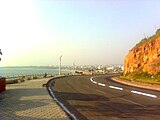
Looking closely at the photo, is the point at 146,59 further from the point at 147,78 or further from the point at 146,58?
the point at 147,78

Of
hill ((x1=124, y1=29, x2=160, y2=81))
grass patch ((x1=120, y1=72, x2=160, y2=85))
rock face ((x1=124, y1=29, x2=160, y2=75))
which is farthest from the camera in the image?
rock face ((x1=124, y1=29, x2=160, y2=75))

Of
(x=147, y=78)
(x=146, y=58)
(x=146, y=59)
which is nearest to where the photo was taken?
(x=147, y=78)

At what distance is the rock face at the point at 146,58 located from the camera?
43122 mm

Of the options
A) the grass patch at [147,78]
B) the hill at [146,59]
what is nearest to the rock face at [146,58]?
the hill at [146,59]

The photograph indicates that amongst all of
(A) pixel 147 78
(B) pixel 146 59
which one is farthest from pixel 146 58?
(A) pixel 147 78

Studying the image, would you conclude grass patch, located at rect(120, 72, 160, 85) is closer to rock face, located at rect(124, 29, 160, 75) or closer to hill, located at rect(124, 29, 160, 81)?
hill, located at rect(124, 29, 160, 81)

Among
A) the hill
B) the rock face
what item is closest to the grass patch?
the hill

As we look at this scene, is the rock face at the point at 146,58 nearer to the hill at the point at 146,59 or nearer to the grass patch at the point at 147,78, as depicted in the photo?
the hill at the point at 146,59

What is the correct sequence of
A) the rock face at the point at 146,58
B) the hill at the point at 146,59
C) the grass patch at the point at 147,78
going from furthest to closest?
the rock face at the point at 146,58, the hill at the point at 146,59, the grass patch at the point at 147,78

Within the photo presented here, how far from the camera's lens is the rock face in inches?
1698

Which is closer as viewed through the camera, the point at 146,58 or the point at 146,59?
the point at 146,59

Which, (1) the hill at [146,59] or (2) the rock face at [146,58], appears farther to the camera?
(2) the rock face at [146,58]

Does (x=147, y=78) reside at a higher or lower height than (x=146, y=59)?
lower

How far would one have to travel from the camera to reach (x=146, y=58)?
48.5 meters
